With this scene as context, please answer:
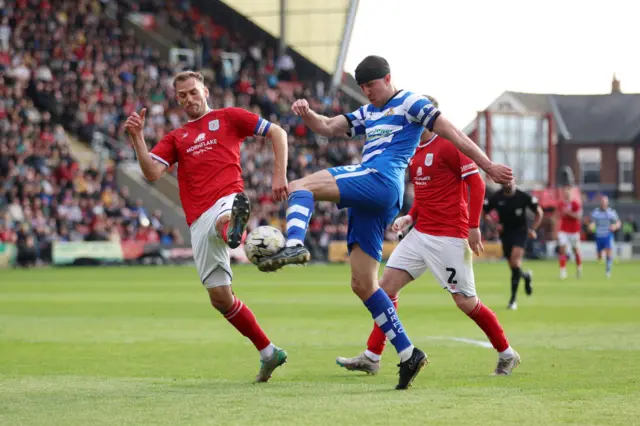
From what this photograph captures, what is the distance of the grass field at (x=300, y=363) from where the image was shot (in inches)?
271

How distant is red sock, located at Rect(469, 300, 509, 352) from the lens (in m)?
9.36

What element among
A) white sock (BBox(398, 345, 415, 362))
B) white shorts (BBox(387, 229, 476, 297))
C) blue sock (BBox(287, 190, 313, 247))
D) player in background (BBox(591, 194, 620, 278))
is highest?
blue sock (BBox(287, 190, 313, 247))

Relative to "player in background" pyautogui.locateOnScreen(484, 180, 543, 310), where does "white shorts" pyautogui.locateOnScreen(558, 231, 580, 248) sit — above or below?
below

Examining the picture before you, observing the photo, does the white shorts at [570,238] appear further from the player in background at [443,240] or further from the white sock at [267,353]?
the white sock at [267,353]

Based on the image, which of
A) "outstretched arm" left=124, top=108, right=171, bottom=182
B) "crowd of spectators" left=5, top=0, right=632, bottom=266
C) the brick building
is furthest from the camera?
the brick building

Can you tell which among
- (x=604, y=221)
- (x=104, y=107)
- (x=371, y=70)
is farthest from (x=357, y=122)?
(x=104, y=107)

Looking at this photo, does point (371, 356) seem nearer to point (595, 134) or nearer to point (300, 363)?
point (300, 363)

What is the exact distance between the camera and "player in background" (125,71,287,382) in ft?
28.9

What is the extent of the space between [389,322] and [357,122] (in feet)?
5.16

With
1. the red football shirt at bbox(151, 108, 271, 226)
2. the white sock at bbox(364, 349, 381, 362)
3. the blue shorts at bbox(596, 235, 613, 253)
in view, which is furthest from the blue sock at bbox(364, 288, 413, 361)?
the blue shorts at bbox(596, 235, 613, 253)

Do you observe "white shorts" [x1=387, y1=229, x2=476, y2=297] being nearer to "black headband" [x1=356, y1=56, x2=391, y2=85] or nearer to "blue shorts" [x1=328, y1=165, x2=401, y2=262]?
"blue shorts" [x1=328, y1=165, x2=401, y2=262]

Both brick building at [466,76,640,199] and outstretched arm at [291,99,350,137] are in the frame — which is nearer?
outstretched arm at [291,99,350,137]

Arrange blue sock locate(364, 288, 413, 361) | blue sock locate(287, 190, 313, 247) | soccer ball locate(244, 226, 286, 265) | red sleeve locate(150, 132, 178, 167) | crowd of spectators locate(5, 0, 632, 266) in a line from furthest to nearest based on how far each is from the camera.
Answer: crowd of spectators locate(5, 0, 632, 266) → red sleeve locate(150, 132, 178, 167) → blue sock locate(364, 288, 413, 361) → blue sock locate(287, 190, 313, 247) → soccer ball locate(244, 226, 286, 265)

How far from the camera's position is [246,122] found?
9000 mm
